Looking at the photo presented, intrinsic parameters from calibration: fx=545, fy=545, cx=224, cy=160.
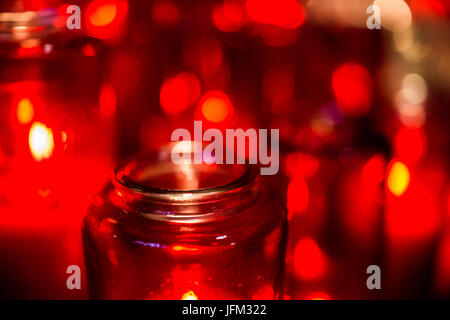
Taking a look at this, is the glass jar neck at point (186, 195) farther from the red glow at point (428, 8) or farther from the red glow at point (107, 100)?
the red glow at point (428, 8)

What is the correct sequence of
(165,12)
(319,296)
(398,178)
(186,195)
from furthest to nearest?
(165,12) < (398,178) < (319,296) < (186,195)

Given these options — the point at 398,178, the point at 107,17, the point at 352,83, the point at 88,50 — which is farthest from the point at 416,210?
the point at 107,17

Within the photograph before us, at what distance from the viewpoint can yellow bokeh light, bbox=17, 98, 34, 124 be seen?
3.10 ft

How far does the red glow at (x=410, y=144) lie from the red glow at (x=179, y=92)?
47cm

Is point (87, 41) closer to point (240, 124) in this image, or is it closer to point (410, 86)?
point (240, 124)

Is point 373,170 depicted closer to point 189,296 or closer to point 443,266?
point 443,266

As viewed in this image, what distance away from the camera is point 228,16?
1.22 meters

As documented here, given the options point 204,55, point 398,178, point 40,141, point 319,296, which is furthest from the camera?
point 204,55

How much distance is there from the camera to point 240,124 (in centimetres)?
120

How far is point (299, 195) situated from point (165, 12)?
51 centimetres

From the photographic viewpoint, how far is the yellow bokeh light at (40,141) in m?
0.91

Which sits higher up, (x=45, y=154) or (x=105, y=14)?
(x=105, y=14)

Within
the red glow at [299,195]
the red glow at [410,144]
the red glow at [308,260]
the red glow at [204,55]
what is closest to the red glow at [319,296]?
the red glow at [308,260]
